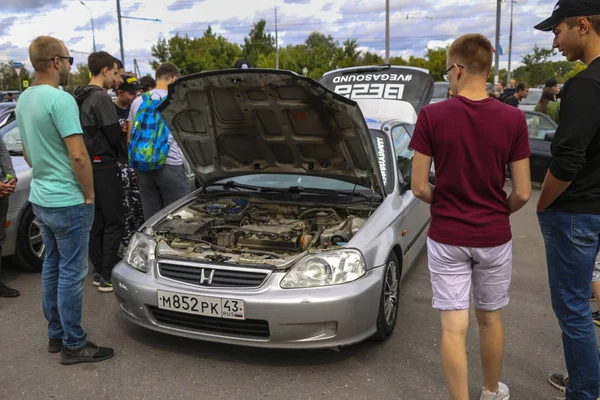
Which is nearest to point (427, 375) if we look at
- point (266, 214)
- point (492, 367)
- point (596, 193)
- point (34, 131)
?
point (492, 367)

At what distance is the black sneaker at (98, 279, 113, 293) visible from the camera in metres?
4.39

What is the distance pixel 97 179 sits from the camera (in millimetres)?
4156

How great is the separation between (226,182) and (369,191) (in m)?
1.27

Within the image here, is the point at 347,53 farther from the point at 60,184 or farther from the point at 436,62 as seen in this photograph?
the point at 60,184

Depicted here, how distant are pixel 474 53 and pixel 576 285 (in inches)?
44.9

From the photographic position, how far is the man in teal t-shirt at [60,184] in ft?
9.50

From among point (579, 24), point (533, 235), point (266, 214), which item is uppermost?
point (579, 24)

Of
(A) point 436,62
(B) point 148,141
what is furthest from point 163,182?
(A) point 436,62

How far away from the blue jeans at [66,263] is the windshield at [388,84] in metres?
5.36

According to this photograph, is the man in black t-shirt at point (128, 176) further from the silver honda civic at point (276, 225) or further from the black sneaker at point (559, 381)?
the black sneaker at point (559, 381)

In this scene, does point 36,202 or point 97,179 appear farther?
point 97,179

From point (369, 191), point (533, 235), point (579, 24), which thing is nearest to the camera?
point (579, 24)

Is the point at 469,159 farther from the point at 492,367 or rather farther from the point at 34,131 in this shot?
the point at 34,131

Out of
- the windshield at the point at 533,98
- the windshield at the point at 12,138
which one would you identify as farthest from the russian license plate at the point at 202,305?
the windshield at the point at 533,98
